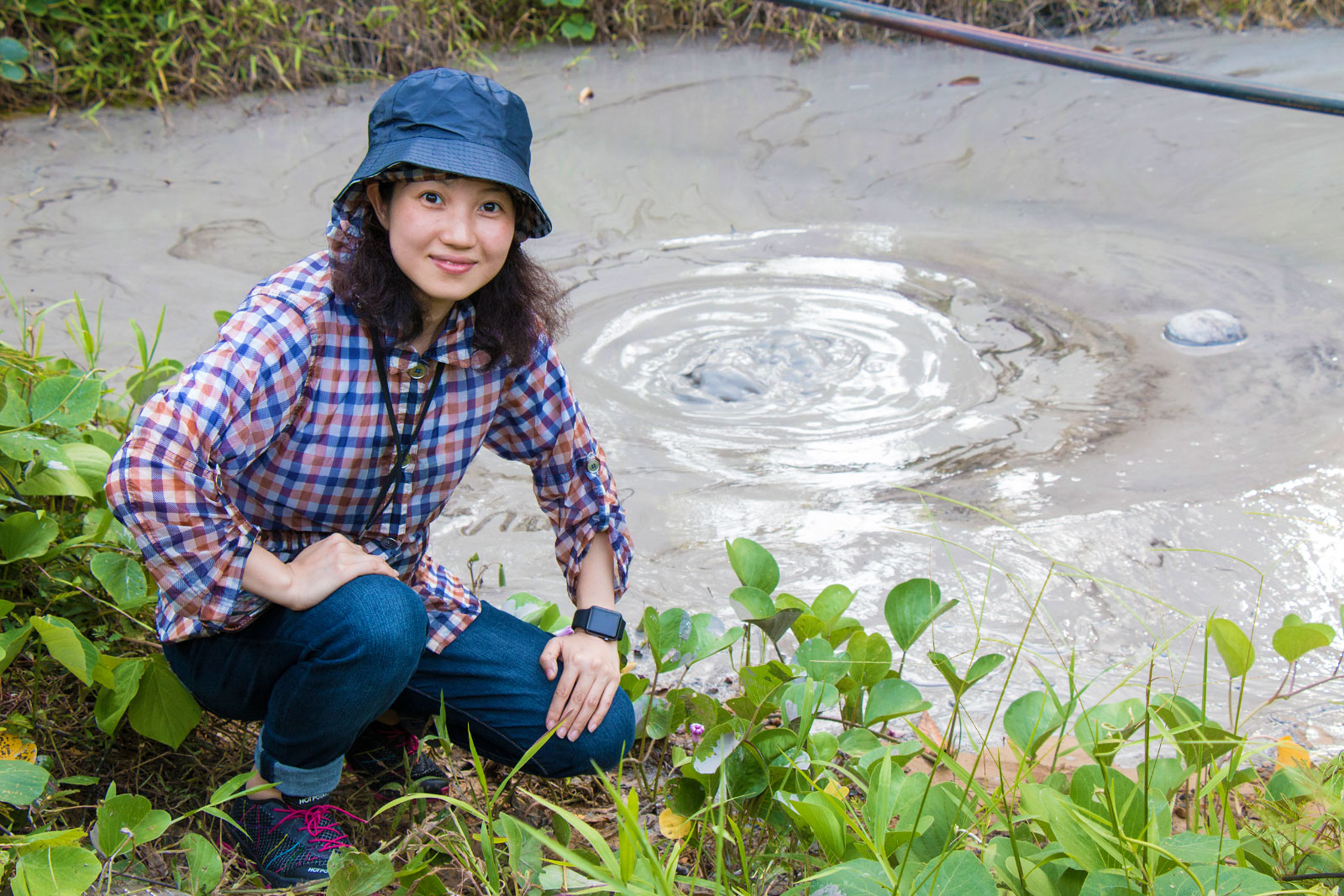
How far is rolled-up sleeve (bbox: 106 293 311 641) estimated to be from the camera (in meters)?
1.26

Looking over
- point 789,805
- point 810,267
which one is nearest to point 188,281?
point 810,267

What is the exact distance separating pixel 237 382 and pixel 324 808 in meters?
0.57

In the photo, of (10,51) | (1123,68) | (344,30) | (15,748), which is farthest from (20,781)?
(344,30)

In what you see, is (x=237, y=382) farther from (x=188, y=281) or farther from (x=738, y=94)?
(x=738, y=94)

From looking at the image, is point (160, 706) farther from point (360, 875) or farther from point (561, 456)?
point (561, 456)

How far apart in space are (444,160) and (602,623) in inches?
25.5

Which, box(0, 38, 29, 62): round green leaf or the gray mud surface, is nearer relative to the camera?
the gray mud surface

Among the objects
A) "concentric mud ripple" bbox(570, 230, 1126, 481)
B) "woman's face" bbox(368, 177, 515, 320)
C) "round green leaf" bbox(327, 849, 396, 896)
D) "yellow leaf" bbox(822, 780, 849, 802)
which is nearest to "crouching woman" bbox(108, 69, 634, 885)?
"woman's face" bbox(368, 177, 515, 320)

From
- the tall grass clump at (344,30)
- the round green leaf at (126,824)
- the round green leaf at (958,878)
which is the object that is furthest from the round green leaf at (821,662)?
the tall grass clump at (344,30)

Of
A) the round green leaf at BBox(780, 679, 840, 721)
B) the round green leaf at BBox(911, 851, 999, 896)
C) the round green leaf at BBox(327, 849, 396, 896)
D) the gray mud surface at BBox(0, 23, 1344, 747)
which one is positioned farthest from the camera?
the gray mud surface at BBox(0, 23, 1344, 747)

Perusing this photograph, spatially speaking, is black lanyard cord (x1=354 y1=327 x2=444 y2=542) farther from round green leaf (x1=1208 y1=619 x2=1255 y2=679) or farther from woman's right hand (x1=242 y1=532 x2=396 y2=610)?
round green leaf (x1=1208 y1=619 x2=1255 y2=679)

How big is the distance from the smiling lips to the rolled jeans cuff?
0.62 m

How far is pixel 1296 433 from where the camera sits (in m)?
2.73

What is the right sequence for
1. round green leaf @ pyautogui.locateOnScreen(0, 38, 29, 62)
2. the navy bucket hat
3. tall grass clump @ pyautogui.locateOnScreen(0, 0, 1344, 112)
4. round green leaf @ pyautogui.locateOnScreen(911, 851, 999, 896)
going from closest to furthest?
round green leaf @ pyautogui.locateOnScreen(911, 851, 999, 896)
the navy bucket hat
round green leaf @ pyautogui.locateOnScreen(0, 38, 29, 62)
tall grass clump @ pyautogui.locateOnScreen(0, 0, 1344, 112)
